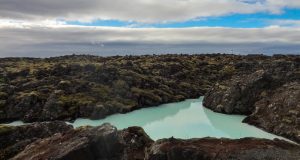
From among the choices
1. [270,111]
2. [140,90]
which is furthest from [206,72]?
[270,111]

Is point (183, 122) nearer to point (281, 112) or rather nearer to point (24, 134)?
point (281, 112)

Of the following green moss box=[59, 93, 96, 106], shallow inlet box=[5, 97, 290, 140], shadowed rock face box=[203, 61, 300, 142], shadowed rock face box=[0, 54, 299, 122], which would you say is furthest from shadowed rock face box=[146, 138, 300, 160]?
green moss box=[59, 93, 96, 106]

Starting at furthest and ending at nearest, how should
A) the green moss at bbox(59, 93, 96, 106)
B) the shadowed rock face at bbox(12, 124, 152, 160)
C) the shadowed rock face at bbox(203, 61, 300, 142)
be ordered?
the green moss at bbox(59, 93, 96, 106) → the shadowed rock face at bbox(203, 61, 300, 142) → the shadowed rock face at bbox(12, 124, 152, 160)

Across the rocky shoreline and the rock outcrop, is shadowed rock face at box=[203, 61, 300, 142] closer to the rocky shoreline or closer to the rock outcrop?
the rocky shoreline

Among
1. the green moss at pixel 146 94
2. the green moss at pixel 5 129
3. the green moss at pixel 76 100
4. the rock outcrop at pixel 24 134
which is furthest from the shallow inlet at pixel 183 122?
the green moss at pixel 5 129

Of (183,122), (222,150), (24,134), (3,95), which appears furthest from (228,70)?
(222,150)

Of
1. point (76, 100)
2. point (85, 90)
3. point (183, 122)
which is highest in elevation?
point (85, 90)
